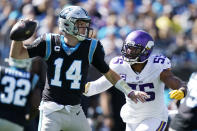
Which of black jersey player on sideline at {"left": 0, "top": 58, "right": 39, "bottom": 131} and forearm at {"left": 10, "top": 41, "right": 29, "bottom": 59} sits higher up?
forearm at {"left": 10, "top": 41, "right": 29, "bottom": 59}

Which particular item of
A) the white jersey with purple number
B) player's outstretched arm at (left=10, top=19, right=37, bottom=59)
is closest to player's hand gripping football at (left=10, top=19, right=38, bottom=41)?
player's outstretched arm at (left=10, top=19, right=37, bottom=59)

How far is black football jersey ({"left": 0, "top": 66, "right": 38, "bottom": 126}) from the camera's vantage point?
5539 millimetres

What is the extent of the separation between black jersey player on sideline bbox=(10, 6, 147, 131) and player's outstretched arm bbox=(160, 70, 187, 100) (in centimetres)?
38

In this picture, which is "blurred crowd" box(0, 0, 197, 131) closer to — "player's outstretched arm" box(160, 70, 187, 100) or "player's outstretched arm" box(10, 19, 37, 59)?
"player's outstretched arm" box(160, 70, 187, 100)

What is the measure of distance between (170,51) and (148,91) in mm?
4942

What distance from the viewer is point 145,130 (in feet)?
21.0

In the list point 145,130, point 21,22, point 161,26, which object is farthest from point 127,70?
point 161,26

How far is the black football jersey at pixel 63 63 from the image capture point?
5930 millimetres

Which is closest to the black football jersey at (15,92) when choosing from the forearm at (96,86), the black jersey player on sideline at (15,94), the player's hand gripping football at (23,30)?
the black jersey player on sideline at (15,94)

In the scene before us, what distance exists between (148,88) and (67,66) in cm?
115

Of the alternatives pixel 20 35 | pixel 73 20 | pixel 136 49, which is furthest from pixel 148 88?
pixel 20 35

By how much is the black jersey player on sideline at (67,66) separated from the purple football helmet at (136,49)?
0.63 metres

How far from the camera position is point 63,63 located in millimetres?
5930

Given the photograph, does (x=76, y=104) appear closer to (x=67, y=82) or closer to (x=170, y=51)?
(x=67, y=82)
